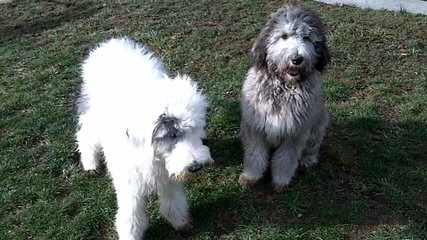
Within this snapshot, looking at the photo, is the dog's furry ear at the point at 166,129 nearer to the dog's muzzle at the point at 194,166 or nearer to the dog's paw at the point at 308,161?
the dog's muzzle at the point at 194,166

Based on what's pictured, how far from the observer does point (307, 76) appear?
427 cm

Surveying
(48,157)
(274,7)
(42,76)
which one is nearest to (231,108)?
(48,157)

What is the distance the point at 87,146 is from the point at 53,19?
4395 millimetres

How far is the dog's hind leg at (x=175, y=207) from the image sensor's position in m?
4.11

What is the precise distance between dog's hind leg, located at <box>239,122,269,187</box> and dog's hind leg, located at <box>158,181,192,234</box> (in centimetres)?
66

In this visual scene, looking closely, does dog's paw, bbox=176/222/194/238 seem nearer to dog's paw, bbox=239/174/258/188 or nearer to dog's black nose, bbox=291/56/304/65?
dog's paw, bbox=239/174/258/188

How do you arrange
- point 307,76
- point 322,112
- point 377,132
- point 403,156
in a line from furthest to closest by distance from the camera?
point 377,132 < point 403,156 < point 322,112 < point 307,76

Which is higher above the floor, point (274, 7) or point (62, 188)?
point (274, 7)

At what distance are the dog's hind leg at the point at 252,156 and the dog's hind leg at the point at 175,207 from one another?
0.66 meters

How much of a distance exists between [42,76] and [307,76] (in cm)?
365

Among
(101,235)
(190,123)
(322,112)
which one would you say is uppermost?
(190,123)

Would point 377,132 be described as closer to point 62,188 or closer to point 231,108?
point 231,108

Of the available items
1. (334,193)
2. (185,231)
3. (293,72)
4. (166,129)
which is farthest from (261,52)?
(185,231)

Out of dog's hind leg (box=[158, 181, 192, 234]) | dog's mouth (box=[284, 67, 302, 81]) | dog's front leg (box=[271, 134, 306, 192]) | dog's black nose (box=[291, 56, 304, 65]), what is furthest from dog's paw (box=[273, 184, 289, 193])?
dog's black nose (box=[291, 56, 304, 65])
